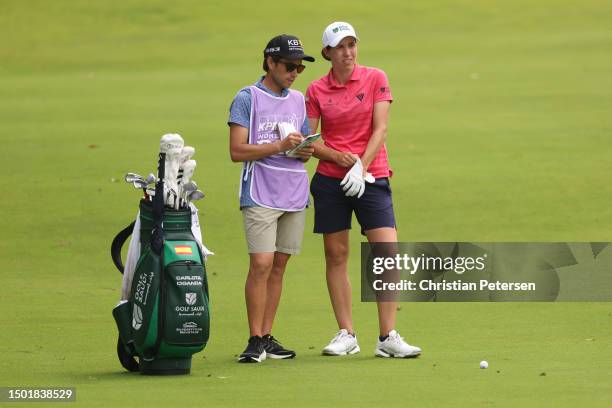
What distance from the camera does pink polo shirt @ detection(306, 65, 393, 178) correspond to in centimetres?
919

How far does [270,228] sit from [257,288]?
40 cm

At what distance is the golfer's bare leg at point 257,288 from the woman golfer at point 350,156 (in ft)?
1.75

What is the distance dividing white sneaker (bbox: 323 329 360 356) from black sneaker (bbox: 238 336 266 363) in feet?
1.57

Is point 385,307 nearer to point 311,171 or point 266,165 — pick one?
point 266,165

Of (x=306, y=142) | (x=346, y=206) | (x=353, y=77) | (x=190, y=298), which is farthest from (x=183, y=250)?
(x=353, y=77)

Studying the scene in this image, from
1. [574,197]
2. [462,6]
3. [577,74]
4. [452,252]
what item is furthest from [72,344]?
[462,6]

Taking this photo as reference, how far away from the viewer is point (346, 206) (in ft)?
30.8

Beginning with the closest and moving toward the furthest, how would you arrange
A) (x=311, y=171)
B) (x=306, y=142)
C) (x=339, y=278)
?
1. (x=306, y=142)
2. (x=339, y=278)
3. (x=311, y=171)

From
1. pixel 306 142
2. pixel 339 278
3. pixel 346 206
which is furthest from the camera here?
pixel 339 278

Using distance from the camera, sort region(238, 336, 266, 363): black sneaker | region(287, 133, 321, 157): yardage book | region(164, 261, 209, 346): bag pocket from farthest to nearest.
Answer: region(238, 336, 266, 363): black sneaker → region(287, 133, 321, 157): yardage book → region(164, 261, 209, 346): bag pocket

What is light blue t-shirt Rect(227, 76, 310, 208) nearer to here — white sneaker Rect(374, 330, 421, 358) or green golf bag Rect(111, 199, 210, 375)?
green golf bag Rect(111, 199, 210, 375)

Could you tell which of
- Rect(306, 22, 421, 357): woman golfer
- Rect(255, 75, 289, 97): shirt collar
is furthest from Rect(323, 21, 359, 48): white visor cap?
Rect(255, 75, 289, 97): shirt collar

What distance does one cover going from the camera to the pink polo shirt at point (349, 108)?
30.1ft

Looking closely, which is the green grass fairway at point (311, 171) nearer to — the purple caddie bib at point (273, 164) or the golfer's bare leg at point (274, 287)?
the golfer's bare leg at point (274, 287)
